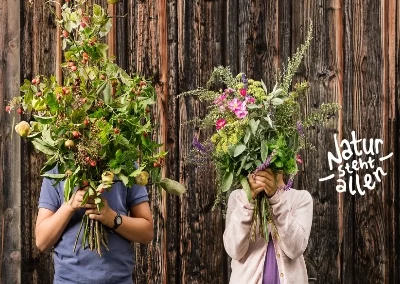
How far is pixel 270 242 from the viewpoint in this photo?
3.49 meters

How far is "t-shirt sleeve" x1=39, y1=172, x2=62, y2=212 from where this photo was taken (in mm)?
3242

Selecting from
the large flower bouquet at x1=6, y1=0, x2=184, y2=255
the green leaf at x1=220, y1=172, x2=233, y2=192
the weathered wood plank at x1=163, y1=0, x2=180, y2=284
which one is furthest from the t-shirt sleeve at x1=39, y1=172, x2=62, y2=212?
the weathered wood plank at x1=163, y1=0, x2=180, y2=284

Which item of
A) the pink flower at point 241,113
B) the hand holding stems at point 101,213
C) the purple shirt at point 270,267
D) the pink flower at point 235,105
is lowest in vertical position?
the purple shirt at point 270,267

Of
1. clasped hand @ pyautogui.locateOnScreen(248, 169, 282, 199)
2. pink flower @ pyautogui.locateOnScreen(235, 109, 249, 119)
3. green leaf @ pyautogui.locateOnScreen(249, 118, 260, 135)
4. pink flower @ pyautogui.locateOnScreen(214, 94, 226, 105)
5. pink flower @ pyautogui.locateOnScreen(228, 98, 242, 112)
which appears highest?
pink flower @ pyautogui.locateOnScreen(214, 94, 226, 105)

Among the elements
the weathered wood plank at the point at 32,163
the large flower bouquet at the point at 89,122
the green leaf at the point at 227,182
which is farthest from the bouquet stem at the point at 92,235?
the weathered wood plank at the point at 32,163

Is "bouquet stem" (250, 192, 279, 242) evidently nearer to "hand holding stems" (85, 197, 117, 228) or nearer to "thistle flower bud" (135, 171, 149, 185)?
"thistle flower bud" (135, 171, 149, 185)

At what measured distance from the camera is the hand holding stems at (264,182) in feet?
10.8

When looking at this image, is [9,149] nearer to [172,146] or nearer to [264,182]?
[172,146]

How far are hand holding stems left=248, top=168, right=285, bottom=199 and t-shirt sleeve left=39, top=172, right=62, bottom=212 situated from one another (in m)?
0.84

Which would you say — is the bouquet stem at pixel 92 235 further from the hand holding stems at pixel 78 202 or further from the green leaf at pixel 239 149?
the green leaf at pixel 239 149

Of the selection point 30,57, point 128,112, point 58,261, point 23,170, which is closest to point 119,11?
point 30,57

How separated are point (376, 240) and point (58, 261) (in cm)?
202

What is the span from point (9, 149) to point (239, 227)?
60.7 inches

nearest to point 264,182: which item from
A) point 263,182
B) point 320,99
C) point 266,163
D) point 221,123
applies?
point 263,182
